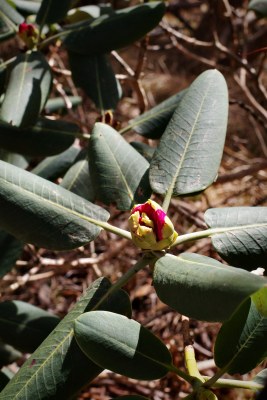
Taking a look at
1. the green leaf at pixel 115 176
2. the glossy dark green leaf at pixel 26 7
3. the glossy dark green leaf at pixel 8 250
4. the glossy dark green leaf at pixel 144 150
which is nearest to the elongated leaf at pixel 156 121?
the glossy dark green leaf at pixel 144 150

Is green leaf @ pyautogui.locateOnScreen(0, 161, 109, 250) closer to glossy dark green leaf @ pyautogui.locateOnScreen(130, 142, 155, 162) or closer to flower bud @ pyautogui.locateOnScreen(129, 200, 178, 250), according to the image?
flower bud @ pyautogui.locateOnScreen(129, 200, 178, 250)

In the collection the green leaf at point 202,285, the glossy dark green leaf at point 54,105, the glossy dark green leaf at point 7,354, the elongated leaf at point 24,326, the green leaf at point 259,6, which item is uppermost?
the green leaf at point 259,6

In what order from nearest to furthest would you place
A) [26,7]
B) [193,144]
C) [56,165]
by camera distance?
[193,144]
[56,165]
[26,7]

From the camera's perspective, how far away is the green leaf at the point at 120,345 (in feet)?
3.08

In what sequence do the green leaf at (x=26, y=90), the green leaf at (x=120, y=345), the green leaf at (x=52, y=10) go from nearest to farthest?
the green leaf at (x=120, y=345) < the green leaf at (x=26, y=90) < the green leaf at (x=52, y=10)

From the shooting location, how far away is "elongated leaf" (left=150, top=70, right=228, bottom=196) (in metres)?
1.15

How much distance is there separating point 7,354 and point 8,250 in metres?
0.30

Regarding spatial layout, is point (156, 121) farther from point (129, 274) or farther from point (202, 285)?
point (202, 285)

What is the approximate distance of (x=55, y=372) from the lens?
101 cm

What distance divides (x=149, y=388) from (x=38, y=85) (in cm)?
109

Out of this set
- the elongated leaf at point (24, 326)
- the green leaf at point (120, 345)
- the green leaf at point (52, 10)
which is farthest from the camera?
the green leaf at point (52, 10)

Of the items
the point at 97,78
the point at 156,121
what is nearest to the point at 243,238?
the point at 156,121

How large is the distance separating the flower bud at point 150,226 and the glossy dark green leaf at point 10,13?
0.84 metres

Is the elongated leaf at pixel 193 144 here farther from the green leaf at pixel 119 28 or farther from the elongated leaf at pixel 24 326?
the elongated leaf at pixel 24 326
